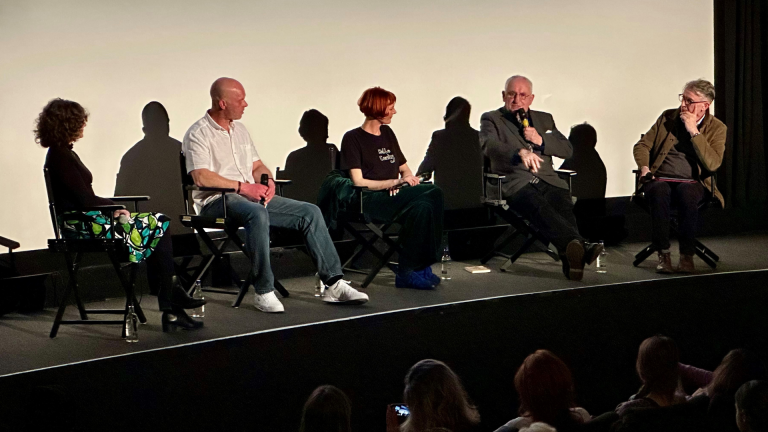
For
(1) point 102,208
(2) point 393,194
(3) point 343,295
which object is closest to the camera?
(1) point 102,208

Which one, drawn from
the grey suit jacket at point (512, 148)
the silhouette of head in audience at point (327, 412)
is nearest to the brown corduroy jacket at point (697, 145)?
the grey suit jacket at point (512, 148)

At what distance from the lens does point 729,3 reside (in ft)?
22.4

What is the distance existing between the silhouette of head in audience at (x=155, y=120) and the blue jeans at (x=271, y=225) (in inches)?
32.7

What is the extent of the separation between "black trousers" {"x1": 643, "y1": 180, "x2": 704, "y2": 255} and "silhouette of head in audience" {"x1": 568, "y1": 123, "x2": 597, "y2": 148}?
132 cm

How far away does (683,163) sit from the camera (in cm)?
546

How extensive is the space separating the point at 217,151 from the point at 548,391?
2.42m

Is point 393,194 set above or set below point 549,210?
above

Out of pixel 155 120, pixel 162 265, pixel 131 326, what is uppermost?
pixel 155 120

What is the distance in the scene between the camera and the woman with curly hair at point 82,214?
3.94m

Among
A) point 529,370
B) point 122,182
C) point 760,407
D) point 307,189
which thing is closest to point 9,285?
point 122,182

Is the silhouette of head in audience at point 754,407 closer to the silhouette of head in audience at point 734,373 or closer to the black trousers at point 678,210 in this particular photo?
the silhouette of head in audience at point 734,373

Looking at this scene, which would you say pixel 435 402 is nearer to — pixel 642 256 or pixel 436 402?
pixel 436 402

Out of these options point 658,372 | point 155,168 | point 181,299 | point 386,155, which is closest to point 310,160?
point 386,155

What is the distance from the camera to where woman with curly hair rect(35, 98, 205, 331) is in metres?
3.94
